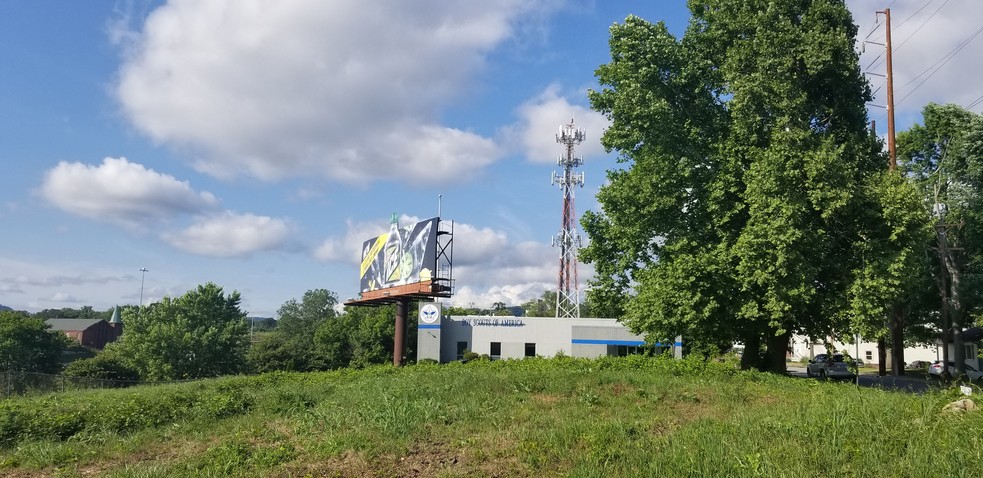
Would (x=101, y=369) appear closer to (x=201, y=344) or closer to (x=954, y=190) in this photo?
(x=201, y=344)

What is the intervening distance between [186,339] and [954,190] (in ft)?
188

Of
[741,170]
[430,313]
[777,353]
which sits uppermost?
[741,170]

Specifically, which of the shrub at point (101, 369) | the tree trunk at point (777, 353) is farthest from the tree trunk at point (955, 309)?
the shrub at point (101, 369)

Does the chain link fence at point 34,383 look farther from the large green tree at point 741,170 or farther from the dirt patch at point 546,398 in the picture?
the large green tree at point 741,170

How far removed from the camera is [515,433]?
363 inches

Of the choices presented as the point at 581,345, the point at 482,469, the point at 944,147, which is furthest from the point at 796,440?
the point at 581,345

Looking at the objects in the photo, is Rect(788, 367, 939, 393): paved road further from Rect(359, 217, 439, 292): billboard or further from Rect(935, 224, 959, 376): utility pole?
Rect(359, 217, 439, 292): billboard

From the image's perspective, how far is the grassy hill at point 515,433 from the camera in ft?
23.4

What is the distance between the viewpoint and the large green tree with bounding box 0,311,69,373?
61.4 m

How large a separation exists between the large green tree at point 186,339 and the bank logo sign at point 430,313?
19.6 m

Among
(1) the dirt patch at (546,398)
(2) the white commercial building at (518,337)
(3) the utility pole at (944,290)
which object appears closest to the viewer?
(1) the dirt patch at (546,398)

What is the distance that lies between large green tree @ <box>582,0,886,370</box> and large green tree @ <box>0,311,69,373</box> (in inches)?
2611

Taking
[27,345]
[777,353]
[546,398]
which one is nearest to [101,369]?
[27,345]

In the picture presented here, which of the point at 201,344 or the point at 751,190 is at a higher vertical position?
the point at 751,190
